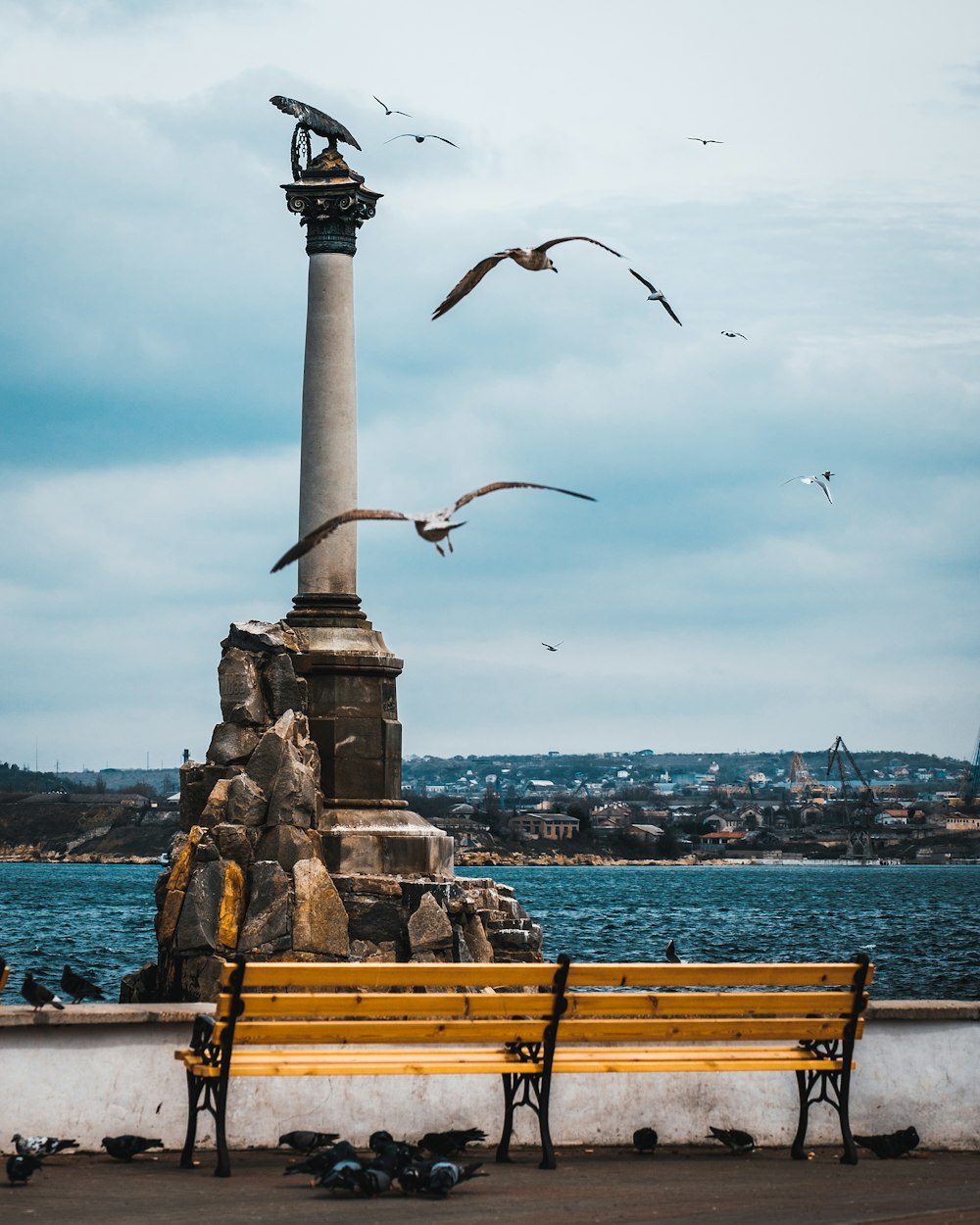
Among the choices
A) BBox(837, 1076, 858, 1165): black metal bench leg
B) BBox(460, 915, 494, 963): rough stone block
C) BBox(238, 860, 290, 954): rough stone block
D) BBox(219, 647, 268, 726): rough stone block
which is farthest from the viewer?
BBox(219, 647, 268, 726): rough stone block

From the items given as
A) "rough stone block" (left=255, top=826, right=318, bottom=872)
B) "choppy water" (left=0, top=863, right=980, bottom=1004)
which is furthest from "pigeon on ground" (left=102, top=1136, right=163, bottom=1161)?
"choppy water" (left=0, top=863, right=980, bottom=1004)

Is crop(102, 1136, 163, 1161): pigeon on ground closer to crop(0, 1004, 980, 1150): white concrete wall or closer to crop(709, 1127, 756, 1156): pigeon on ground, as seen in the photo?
crop(0, 1004, 980, 1150): white concrete wall

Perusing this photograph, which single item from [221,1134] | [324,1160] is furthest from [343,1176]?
[221,1134]

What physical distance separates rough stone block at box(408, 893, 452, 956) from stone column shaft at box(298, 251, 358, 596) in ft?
14.8

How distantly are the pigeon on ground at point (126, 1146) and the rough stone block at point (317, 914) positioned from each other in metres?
12.3

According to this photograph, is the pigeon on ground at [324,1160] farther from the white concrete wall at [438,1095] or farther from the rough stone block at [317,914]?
the rough stone block at [317,914]

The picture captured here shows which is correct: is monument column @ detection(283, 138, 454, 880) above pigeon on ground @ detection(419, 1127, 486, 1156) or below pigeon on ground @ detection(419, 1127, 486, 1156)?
above

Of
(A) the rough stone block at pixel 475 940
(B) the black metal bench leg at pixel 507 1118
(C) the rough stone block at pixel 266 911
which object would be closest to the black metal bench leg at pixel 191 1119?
(B) the black metal bench leg at pixel 507 1118

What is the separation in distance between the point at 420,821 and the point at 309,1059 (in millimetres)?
15040

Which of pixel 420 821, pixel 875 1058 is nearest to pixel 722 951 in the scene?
pixel 420 821

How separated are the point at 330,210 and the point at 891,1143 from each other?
1726 centimetres

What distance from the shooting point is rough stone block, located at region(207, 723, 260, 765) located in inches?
902

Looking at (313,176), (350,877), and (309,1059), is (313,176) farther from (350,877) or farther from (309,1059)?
(309,1059)

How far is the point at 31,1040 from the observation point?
30.4ft
